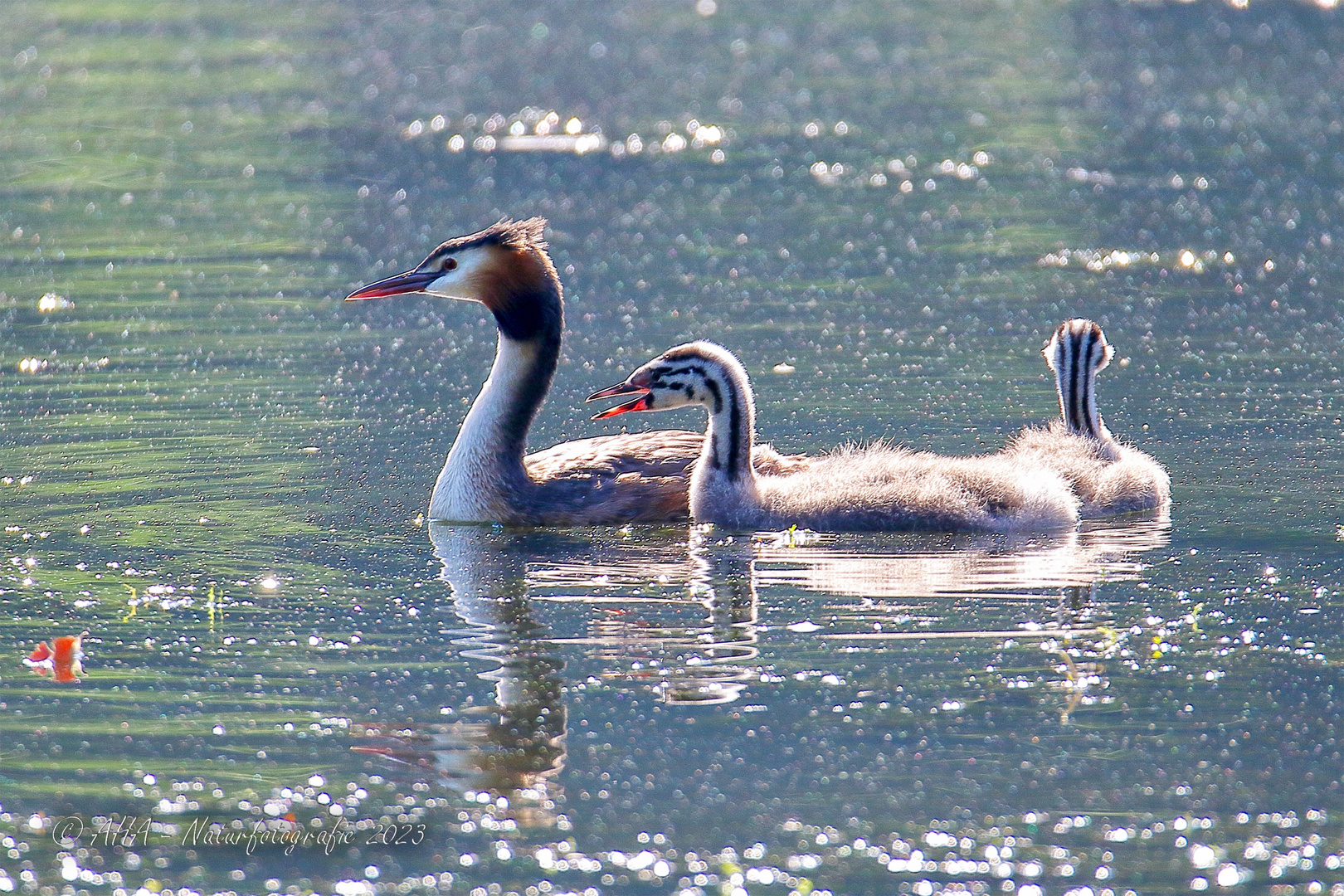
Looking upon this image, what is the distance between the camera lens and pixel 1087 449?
35.2 feet

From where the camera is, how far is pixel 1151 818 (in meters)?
6.16

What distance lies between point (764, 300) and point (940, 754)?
970cm

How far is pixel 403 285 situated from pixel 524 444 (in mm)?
1162

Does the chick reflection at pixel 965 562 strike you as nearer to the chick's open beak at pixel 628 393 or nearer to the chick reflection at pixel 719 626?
the chick reflection at pixel 719 626

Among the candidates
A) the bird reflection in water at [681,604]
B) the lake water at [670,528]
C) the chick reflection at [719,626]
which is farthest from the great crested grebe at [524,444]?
the chick reflection at [719,626]

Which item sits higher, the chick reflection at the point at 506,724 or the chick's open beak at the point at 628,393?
the chick's open beak at the point at 628,393

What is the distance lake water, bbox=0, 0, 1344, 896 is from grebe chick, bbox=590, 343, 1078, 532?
0.20 meters

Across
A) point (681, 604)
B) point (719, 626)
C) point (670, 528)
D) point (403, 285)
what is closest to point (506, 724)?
point (719, 626)

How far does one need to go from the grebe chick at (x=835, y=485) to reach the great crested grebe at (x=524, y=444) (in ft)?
1.18

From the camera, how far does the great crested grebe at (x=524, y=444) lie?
10.3 metres

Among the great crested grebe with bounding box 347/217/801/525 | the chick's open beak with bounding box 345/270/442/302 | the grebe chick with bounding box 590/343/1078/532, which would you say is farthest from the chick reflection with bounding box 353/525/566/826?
the chick's open beak with bounding box 345/270/442/302

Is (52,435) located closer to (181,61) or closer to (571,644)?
(571,644)

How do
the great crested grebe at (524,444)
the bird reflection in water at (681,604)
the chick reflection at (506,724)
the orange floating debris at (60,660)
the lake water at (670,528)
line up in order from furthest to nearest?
the great crested grebe at (524,444) < the orange floating debris at (60,660) < the bird reflection in water at (681,604) < the chick reflection at (506,724) < the lake water at (670,528)

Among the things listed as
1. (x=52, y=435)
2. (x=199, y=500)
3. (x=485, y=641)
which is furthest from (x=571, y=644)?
(x=52, y=435)
